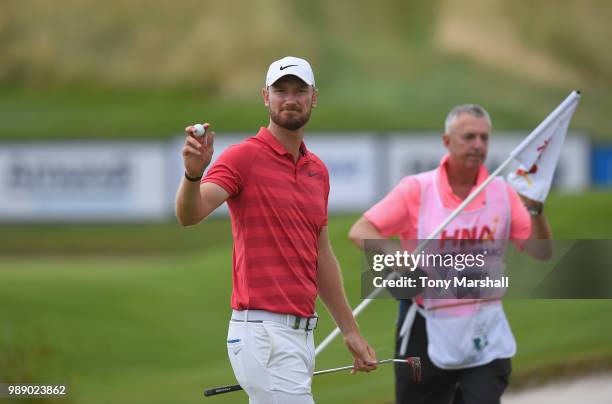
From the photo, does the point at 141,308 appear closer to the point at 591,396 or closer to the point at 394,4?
the point at 591,396

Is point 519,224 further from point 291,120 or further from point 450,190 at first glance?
point 291,120

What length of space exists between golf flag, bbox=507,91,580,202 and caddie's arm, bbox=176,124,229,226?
252 cm

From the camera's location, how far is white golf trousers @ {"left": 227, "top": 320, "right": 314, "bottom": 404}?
513cm

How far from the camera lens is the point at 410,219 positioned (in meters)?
6.85

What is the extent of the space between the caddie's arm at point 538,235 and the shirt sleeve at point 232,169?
2106 mm

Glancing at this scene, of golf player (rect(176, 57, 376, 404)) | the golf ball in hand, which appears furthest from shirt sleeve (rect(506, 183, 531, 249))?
the golf ball in hand

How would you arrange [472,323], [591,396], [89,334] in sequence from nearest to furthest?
1. [472,323]
2. [591,396]
3. [89,334]

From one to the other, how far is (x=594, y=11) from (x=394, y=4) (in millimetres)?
7556

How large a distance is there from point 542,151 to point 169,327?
34.0 feet

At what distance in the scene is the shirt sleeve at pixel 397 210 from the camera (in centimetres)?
677

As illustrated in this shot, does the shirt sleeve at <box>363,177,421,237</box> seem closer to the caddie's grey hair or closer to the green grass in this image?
the caddie's grey hair

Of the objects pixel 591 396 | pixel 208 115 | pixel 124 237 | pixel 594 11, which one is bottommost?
pixel 591 396

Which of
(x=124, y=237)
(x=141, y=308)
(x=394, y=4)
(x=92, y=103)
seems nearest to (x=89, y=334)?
(x=141, y=308)

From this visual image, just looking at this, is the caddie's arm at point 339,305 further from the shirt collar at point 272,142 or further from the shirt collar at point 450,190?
the shirt collar at point 450,190
